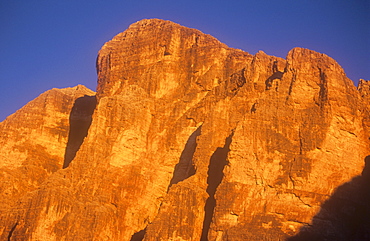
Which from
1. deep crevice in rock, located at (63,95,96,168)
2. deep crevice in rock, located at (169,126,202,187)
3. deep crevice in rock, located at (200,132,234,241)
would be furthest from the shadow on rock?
deep crevice in rock, located at (63,95,96,168)

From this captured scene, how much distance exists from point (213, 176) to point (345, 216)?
34.5 feet

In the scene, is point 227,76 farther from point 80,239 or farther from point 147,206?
point 80,239

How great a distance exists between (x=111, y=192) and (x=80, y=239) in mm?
5673

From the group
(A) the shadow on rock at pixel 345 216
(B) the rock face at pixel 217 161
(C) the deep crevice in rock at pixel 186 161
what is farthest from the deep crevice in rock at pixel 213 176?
(A) the shadow on rock at pixel 345 216

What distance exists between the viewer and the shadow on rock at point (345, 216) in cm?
5281

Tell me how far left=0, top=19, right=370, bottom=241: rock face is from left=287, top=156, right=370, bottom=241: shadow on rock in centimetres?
10

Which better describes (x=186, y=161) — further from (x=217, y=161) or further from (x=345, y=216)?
(x=345, y=216)

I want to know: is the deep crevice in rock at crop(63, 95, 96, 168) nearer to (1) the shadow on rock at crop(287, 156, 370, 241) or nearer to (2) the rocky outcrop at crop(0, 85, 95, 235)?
(2) the rocky outcrop at crop(0, 85, 95, 235)

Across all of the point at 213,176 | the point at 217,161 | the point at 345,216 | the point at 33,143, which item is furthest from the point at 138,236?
the point at 33,143

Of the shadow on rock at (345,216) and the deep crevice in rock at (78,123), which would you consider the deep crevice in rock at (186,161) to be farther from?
the deep crevice in rock at (78,123)

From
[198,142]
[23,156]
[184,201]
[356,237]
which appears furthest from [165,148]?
[356,237]

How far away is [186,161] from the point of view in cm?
6319

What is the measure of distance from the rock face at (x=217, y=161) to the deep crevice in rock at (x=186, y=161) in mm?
124

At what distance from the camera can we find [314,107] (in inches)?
2331
